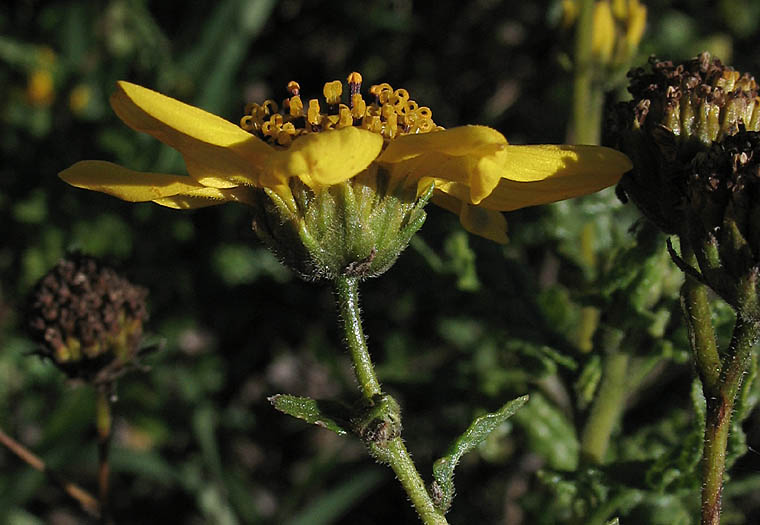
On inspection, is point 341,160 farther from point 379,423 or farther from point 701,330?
point 701,330

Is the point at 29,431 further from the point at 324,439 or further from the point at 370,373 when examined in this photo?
the point at 370,373

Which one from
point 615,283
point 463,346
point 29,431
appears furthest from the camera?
point 29,431

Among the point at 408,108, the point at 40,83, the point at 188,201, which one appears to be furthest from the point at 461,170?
the point at 40,83

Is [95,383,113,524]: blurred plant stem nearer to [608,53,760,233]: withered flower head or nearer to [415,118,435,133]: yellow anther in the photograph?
[415,118,435,133]: yellow anther

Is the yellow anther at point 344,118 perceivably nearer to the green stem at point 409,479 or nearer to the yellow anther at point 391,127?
the yellow anther at point 391,127

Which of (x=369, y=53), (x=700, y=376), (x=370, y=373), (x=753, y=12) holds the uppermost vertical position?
(x=369, y=53)

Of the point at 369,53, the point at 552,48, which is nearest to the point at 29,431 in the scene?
the point at 369,53
